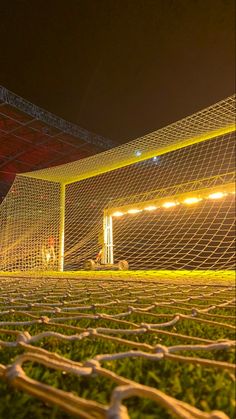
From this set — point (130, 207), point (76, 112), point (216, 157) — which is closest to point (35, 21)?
point (76, 112)

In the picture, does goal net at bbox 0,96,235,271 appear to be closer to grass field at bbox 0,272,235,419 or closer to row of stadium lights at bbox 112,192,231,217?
row of stadium lights at bbox 112,192,231,217

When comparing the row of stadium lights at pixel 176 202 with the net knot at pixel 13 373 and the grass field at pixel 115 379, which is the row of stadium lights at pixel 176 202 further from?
the net knot at pixel 13 373

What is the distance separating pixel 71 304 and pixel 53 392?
102 cm

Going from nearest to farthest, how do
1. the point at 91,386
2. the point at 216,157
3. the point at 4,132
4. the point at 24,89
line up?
1. the point at 91,386
2. the point at 216,157
3. the point at 24,89
4. the point at 4,132

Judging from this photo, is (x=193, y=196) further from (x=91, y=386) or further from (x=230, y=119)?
(x=91, y=386)

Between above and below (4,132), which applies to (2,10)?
above

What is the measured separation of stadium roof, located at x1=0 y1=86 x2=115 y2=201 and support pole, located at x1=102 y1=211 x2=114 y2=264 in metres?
4.24

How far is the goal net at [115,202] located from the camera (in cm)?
382

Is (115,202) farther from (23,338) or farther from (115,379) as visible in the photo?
(115,379)

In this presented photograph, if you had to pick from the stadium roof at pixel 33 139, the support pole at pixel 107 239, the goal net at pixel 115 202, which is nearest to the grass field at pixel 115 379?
A: the goal net at pixel 115 202

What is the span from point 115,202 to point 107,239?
54 centimetres

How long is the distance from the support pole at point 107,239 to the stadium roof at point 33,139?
4.24 m

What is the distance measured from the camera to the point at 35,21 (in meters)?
6.11

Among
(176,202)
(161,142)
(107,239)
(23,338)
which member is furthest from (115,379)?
(107,239)
